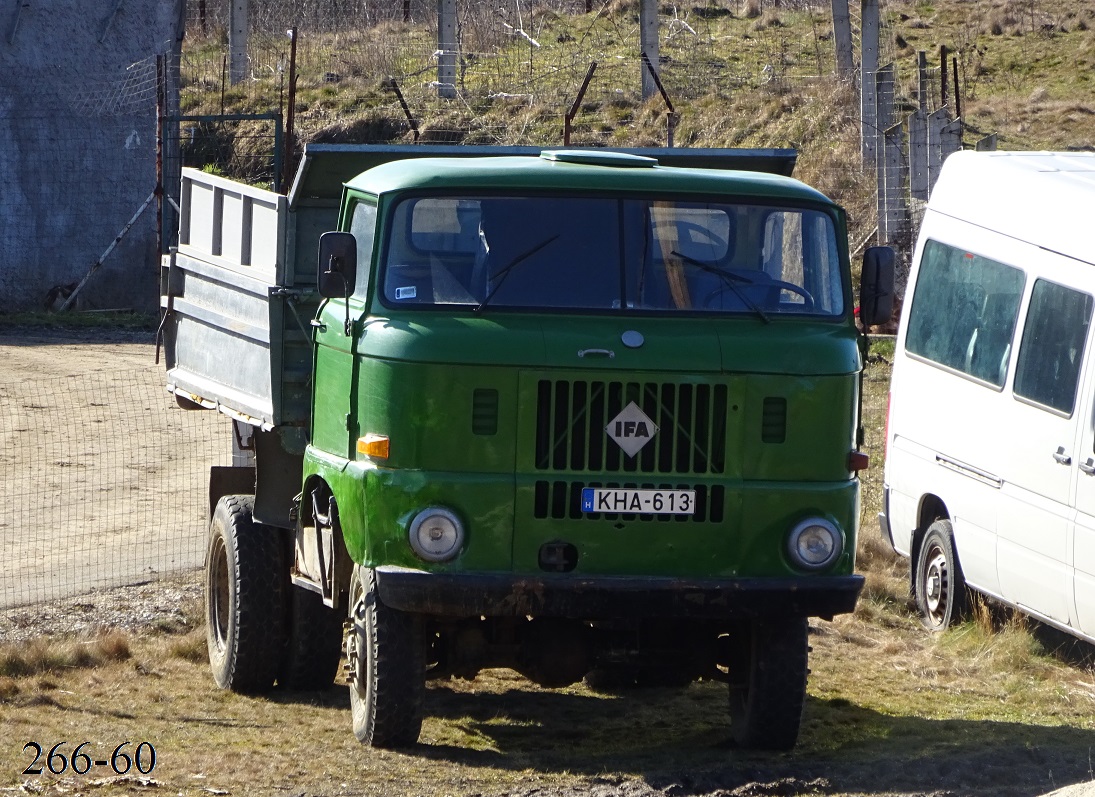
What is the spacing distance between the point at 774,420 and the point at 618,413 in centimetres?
61

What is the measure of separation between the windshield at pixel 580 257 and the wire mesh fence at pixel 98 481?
3.96 m

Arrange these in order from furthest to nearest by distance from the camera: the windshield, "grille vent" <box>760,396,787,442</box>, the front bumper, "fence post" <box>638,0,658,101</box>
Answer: "fence post" <box>638,0,658,101</box>, the windshield, "grille vent" <box>760,396,787,442</box>, the front bumper

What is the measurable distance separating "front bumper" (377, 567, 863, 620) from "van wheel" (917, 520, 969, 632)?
312 cm

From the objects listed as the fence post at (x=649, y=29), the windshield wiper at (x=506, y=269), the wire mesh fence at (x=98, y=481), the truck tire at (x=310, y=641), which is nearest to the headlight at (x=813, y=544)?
the windshield wiper at (x=506, y=269)

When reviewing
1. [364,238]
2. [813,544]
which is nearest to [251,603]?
[364,238]

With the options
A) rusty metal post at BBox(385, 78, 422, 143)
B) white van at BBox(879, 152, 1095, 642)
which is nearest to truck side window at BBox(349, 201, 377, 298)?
white van at BBox(879, 152, 1095, 642)

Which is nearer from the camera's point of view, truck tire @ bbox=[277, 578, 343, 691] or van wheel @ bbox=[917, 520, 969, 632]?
truck tire @ bbox=[277, 578, 343, 691]

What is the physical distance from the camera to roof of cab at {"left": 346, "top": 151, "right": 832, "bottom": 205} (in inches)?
244

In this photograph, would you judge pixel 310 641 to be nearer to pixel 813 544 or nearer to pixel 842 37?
pixel 813 544

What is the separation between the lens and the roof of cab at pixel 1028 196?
25.8 feet

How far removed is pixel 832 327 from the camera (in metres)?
6.25

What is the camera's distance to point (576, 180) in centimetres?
621

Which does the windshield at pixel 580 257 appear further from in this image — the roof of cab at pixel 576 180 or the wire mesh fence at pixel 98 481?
the wire mesh fence at pixel 98 481

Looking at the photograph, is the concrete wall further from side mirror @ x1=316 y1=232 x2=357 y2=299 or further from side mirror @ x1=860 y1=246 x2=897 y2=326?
side mirror @ x1=860 y1=246 x2=897 y2=326
